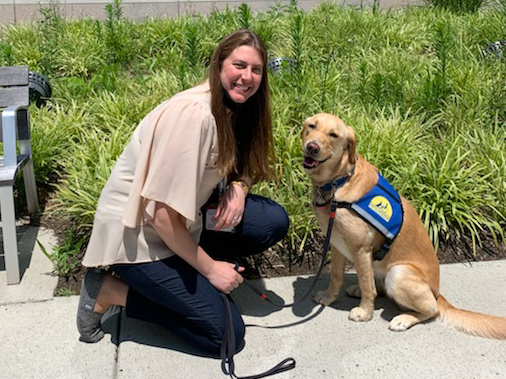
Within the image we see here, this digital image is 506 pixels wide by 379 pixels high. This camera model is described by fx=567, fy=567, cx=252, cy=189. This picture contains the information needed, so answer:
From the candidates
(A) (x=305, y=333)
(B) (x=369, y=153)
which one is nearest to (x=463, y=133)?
(B) (x=369, y=153)

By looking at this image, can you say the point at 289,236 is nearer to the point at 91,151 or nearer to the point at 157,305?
the point at 157,305

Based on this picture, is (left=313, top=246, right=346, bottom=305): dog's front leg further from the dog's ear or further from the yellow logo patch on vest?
the dog's ear

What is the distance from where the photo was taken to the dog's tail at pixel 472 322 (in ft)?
9.61

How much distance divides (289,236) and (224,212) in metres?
0.96

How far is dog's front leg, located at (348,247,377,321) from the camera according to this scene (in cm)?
302

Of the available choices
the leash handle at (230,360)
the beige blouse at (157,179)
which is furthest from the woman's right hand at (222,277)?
the beige blouse at (157,179)

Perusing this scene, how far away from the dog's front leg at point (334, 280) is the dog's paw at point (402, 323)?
380 millimetres

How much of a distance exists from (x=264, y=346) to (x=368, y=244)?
0.76 m

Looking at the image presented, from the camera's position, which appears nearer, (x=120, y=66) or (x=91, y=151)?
(x=91, y=151)

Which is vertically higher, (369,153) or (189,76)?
(189,76)

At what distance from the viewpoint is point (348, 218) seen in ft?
9.74

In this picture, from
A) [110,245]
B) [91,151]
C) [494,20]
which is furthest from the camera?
[494,20]

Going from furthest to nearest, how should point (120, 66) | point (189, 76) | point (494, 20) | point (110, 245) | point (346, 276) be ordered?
point (494, 20), point (120, 66), point (189, 76), point (346, 276), point (110, 245)

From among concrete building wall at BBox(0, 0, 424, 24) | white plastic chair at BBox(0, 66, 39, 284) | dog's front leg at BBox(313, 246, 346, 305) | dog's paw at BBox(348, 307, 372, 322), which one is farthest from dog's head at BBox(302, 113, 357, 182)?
concrete building wall at BBox(0, 0, 424, 24)
